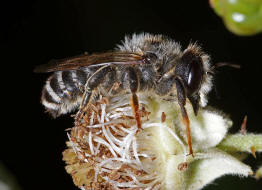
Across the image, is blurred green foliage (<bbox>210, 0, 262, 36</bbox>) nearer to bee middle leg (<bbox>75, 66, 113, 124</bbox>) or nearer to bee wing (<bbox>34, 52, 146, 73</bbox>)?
bee wing (<bbox>34, 52, 146, 73</bbox>)

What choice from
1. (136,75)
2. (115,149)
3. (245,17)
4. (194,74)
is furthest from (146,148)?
(245,17)

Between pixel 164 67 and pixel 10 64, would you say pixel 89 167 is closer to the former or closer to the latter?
pixel 164 67

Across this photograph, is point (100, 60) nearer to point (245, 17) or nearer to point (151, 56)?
point (151, 56)

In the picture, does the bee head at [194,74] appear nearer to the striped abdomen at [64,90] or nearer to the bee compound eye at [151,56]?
the bee compound eye at [151,56]

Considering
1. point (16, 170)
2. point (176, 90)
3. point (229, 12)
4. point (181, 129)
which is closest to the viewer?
point (229, 12)

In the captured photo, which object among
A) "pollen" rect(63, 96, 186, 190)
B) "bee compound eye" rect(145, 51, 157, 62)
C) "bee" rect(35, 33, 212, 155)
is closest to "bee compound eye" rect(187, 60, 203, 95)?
"bee" rect(35, 33, 212, 155)

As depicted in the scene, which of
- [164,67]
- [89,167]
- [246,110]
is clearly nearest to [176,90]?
[164,67]

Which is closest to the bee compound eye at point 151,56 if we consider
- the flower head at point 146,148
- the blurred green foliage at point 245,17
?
the flower head at point 146,148
